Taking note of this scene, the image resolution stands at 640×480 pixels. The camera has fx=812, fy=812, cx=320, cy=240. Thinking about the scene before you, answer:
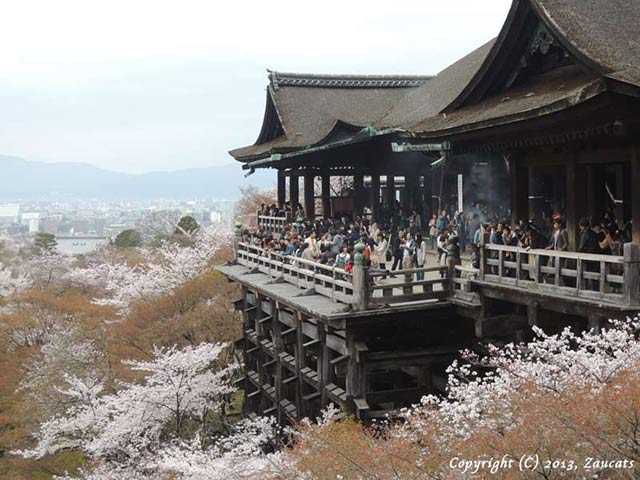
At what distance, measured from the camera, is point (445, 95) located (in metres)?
25.7

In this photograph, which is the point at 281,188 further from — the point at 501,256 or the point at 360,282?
the point at 501,256

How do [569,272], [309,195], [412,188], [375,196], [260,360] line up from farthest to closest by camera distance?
[309,195] → [375,196] → [412,188] → [260,360] → [569,272]

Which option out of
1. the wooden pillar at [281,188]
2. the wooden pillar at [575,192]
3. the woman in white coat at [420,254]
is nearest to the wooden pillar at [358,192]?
the wooden pillar at [281,188]

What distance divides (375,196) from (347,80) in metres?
6.97

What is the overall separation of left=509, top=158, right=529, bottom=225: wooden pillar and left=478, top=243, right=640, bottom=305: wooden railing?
1.30m

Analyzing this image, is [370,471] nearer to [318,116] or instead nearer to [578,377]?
[578,377]

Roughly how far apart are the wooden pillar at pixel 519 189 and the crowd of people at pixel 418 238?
276 mm

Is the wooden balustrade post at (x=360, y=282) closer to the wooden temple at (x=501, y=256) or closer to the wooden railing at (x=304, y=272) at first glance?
the wooden temple at (x=501, y=256)

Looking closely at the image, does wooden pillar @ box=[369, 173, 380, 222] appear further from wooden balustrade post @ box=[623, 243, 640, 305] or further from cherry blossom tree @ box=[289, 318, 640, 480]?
wooden balustrade post @ box=[623, 243, 640, 305]

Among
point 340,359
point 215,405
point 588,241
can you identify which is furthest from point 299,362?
point 588,241

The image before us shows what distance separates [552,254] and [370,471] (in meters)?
4.69

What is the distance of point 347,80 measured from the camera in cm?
3322

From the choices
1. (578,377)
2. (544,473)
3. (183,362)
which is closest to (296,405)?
(183,362)

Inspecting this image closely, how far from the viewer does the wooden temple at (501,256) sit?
12.5 meters
